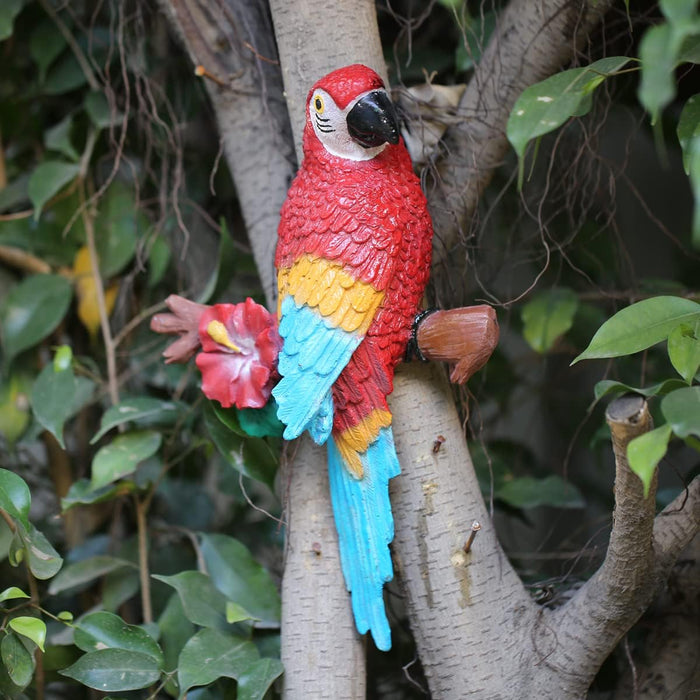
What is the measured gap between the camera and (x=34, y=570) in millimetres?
814

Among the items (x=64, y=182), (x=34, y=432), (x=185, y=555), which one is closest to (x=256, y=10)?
(x=64, y=182)

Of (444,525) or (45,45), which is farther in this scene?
(45,45)

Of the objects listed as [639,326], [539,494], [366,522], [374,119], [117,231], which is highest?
[374,119]

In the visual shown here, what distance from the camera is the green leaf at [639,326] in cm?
69

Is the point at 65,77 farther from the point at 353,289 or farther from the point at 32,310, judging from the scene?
the point at 353,289

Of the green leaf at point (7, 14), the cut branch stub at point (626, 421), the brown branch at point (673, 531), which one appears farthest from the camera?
the green leaf at point (7, 14)

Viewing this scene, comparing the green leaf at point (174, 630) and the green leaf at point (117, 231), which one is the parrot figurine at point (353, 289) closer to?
the green leaf at point (174, 630)

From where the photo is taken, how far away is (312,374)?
2.47ft

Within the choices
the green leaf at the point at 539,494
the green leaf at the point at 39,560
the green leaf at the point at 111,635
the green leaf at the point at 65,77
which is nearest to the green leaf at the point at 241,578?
the green leaf at the point at 111,635

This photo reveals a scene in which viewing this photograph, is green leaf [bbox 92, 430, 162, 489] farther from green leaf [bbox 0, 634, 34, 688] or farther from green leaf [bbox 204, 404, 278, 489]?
green leaf [bbox 0, 634, 34, 688]

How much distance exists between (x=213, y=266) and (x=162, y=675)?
61 centimetres

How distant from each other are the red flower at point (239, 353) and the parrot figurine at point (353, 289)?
0.03m

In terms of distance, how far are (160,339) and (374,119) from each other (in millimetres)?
574

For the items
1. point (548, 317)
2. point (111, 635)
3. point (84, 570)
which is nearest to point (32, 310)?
point (84, 570)
